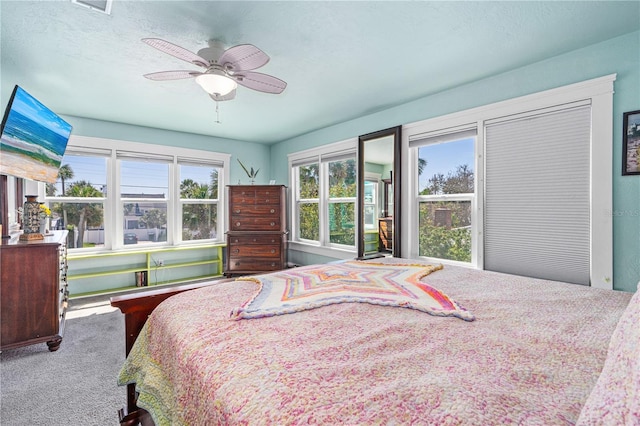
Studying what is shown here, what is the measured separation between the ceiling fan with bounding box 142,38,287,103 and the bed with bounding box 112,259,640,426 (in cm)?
146

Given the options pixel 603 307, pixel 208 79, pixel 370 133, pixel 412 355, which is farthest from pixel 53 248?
pixel 603 307

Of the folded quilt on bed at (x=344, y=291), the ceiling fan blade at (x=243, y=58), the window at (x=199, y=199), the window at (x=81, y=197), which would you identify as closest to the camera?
the folded quilt on bed at (x=344, y=291)

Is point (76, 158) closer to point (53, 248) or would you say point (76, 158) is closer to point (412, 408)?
point (53, 248)

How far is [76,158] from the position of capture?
4.07 meters

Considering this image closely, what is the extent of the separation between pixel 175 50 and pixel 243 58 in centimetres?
41

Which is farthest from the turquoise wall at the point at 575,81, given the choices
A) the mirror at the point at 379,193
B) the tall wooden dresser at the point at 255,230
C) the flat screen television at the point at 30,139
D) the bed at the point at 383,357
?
the tall wooden dresser at the point at 255,230

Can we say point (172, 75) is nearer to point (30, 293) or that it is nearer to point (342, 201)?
point (30, 293)

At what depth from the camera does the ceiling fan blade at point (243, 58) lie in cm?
184

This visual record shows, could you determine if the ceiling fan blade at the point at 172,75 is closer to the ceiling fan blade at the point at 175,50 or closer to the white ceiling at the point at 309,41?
the ceiling fan blade at the point at 175,50

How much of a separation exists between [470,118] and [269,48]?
195cm

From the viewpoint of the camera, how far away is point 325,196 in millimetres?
4590

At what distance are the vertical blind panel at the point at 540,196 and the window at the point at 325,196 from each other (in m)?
1.82

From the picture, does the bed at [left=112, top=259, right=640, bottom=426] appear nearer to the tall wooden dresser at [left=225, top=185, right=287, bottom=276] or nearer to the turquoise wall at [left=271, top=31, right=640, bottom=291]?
the turquoise wall at [left=271, top=31, right=640, bottom=291]

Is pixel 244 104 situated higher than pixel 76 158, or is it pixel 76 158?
pixel 244 104
